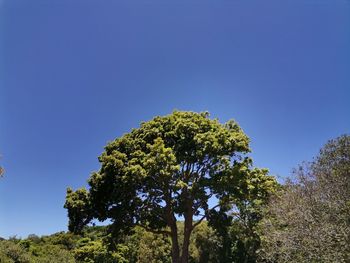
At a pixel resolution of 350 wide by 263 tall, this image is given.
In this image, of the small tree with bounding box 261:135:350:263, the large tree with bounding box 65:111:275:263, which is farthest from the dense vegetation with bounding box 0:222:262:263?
the small tree with bounding box 261:135:350:263

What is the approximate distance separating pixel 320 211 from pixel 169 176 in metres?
8.81

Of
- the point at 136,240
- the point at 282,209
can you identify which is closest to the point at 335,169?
the point at 282,209

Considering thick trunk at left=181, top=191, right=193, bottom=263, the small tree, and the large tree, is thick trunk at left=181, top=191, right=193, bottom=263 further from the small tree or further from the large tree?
the small tree

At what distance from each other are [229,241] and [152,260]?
9.36m

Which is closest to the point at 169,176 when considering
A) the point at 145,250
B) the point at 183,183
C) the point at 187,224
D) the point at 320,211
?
the point at 183,183

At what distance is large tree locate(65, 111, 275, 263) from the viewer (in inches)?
824

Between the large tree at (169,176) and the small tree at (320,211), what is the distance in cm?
588

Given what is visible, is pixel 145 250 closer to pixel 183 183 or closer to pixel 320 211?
pixel 183 183

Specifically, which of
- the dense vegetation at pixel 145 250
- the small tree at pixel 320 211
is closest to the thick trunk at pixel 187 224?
the small tree at pixel 320 211

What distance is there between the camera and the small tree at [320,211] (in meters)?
12.7

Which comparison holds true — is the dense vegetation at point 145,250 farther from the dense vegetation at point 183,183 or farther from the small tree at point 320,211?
the small tree at point 320,211

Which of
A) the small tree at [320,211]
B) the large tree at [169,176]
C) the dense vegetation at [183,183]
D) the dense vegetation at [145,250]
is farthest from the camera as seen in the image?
the dense vegetation at [145,250]

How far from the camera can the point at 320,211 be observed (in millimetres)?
13742

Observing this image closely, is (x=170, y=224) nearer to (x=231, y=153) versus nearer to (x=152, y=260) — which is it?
(x=231, y=153)
